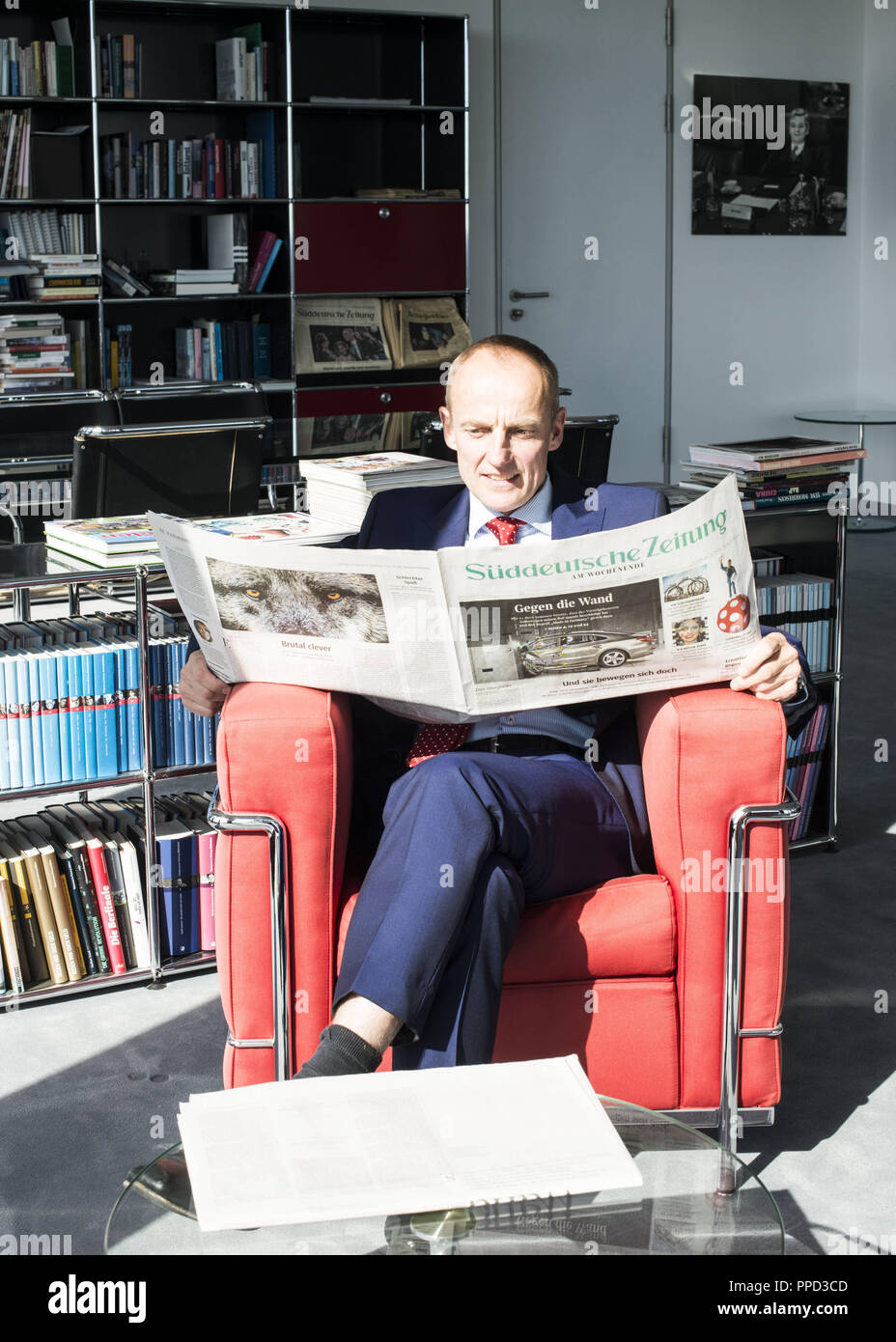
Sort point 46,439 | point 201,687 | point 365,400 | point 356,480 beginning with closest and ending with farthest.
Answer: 1. point 201,687
2. point 356,480
3. point 46,439
4. point 365,400

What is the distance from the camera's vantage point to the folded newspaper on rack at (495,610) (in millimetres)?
1854

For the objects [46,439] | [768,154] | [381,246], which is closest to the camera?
[46,439]

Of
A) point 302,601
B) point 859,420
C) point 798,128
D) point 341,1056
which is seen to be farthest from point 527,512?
point 798,128

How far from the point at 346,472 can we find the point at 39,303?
321 centimetres

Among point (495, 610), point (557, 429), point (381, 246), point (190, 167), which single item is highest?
point (190, 167)

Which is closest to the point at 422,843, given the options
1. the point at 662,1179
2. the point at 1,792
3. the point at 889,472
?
the point at 662,1179

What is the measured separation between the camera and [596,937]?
1987 mm

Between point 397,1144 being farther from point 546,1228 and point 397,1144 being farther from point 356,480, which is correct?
point 356,480

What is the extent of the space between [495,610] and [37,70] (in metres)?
4.55

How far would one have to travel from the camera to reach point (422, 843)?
6.08ft

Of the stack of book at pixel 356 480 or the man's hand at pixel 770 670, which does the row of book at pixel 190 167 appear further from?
the man's hand at pixel 770 670

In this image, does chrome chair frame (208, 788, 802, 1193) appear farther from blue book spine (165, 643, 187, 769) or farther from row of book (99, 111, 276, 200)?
row of book (99, 111, 276, 200)

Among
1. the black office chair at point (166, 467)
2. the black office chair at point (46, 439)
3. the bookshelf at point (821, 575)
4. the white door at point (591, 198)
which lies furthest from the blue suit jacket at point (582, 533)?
the white door at point (591, 198)
